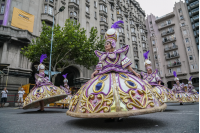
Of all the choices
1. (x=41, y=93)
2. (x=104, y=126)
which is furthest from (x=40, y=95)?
(x=104, y=126)

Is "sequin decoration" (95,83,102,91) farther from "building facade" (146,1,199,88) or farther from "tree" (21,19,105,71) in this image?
"building facade" (146,1,199,88)

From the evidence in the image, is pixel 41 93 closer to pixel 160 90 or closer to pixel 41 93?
pixel 41 93

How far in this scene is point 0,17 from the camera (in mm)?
14445

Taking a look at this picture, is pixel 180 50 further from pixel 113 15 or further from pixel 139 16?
pixel 113 15

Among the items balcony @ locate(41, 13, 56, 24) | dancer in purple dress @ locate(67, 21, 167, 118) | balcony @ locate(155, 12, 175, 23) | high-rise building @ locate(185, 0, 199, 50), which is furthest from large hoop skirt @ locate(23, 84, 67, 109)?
balcony @ locate(155, 12, 175, 23)

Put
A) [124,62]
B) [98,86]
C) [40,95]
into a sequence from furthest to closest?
1. [40,95]
2. [124,62]
3. [98,86]

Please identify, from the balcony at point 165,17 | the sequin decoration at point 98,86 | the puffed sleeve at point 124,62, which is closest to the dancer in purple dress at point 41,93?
the sequin decoration at point 98,86

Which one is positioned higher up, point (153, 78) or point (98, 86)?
point (153, 78)

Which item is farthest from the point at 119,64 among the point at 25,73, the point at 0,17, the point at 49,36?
the point at 0,17

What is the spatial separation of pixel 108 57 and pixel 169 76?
34500 mm

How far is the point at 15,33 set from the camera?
45.8ft

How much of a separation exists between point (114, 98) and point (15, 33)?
50.9 ft

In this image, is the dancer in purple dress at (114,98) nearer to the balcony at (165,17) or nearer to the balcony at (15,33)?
the balcony at (15,33)

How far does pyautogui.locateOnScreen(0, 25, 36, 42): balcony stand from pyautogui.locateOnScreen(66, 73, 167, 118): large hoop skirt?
47.7 feet
